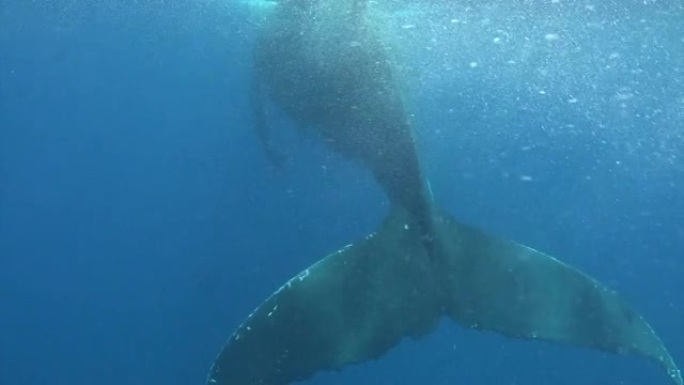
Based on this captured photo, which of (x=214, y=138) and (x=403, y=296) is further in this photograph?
(x=214, y=138)

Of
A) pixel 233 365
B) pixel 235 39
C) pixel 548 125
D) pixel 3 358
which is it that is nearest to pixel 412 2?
pixel 235 39

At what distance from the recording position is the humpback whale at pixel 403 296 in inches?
169

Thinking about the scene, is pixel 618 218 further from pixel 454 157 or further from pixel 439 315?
pixel 439 315

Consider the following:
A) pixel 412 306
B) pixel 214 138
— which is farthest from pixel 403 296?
pixel 214 138

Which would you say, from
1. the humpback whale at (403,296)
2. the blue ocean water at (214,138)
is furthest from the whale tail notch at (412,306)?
the blue ocean water at (214,138)

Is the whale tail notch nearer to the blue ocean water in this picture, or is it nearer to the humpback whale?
the humpback whale

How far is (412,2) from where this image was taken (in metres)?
8.29

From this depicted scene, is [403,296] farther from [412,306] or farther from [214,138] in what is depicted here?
[214,138]

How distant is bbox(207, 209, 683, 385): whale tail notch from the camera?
4.29 meters

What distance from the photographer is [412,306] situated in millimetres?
4551

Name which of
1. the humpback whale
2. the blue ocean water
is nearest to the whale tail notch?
the humpback whale

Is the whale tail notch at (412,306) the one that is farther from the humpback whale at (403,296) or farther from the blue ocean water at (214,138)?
the blue ocean water at (214,138)

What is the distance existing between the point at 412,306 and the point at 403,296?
0.08 metres

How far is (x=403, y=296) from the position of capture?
4.57 meters
